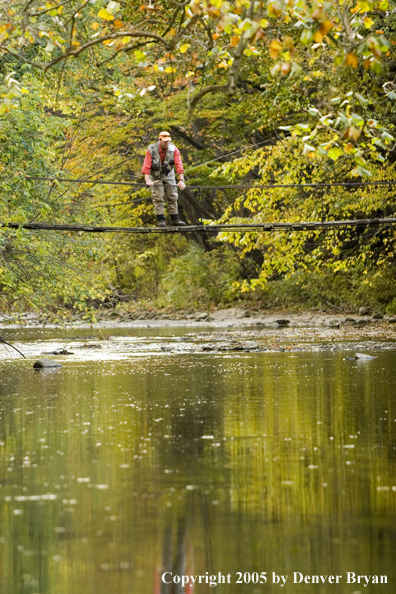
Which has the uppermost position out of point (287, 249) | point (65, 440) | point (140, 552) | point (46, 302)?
point (287, 249)

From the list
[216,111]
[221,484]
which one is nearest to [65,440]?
[221,484]

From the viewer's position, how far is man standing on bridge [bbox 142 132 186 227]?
47.1 feet

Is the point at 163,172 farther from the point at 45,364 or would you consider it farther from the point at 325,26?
the point at 325,26

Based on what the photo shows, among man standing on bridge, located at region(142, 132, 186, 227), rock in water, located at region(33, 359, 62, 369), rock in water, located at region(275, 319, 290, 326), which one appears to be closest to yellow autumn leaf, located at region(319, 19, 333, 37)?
man standing on bridge, located at region(142, 132, 186, 227)

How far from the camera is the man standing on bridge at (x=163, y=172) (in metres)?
14.4

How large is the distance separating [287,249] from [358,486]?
46.5 feet

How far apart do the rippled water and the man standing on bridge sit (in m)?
4.06

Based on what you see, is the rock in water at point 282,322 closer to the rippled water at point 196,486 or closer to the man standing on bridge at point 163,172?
the man standing on bridge at point 163,172

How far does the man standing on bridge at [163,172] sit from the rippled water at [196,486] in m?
4.06

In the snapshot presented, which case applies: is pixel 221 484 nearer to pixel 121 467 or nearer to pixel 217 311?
pixel 121 467

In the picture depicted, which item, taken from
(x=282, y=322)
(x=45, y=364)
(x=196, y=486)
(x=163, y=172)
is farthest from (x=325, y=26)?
(x=282, y=322)

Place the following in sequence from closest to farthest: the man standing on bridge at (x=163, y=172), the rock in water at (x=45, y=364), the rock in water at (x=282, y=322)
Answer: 1. the man standing on bridge at (x=163, y=172)
2. the rock in water at (x=45, y=364)
3. the rock in water at (x=282, y=322)

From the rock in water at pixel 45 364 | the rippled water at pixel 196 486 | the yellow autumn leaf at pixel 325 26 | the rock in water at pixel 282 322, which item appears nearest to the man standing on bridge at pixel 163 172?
the rock in water at pixel 45 364

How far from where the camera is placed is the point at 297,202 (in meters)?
19.9
